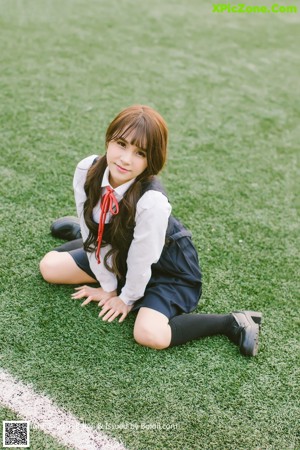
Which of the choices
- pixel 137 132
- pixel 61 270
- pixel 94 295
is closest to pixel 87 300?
pixel 94 295

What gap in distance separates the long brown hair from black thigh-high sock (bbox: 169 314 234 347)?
0.33 m

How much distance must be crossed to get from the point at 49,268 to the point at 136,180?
61 cm

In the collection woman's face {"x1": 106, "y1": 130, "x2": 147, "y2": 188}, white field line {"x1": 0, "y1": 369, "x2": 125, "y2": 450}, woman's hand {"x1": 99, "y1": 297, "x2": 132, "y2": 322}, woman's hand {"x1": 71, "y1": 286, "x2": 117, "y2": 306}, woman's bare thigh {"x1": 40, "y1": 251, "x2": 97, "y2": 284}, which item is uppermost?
woman's face {"x1": 106, "y1": 130, "x2": 147, "y2": 188}

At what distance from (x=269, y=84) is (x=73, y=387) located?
356 cm

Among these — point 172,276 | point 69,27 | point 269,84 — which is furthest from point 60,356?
point 69,27

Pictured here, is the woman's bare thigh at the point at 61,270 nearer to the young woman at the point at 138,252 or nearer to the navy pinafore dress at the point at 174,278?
the young woman at the point at 138,252

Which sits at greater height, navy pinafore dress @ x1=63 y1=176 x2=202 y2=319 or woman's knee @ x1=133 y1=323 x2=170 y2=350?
navy pinafore dress @ x1=63 y1=176 x2=202 y2=319

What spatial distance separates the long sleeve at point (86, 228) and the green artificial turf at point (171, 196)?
0.14 meters

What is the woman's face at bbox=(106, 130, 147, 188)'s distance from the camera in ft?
6.81

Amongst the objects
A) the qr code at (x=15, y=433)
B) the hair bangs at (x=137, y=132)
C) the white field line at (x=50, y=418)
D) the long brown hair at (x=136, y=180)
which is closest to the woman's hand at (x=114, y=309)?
the long brown hair at (x=136, y=180)

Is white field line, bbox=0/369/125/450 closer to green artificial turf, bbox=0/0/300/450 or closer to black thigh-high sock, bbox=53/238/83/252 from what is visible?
green artificial turf, bbox=0/0/300/450

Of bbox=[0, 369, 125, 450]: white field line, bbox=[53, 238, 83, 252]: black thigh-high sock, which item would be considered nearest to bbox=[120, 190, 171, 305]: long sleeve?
bbox=[53, 238, 83, 252]: black thigh-high sock

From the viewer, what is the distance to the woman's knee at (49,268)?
8.07ft

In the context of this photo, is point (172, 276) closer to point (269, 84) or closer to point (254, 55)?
point (269, 84)
